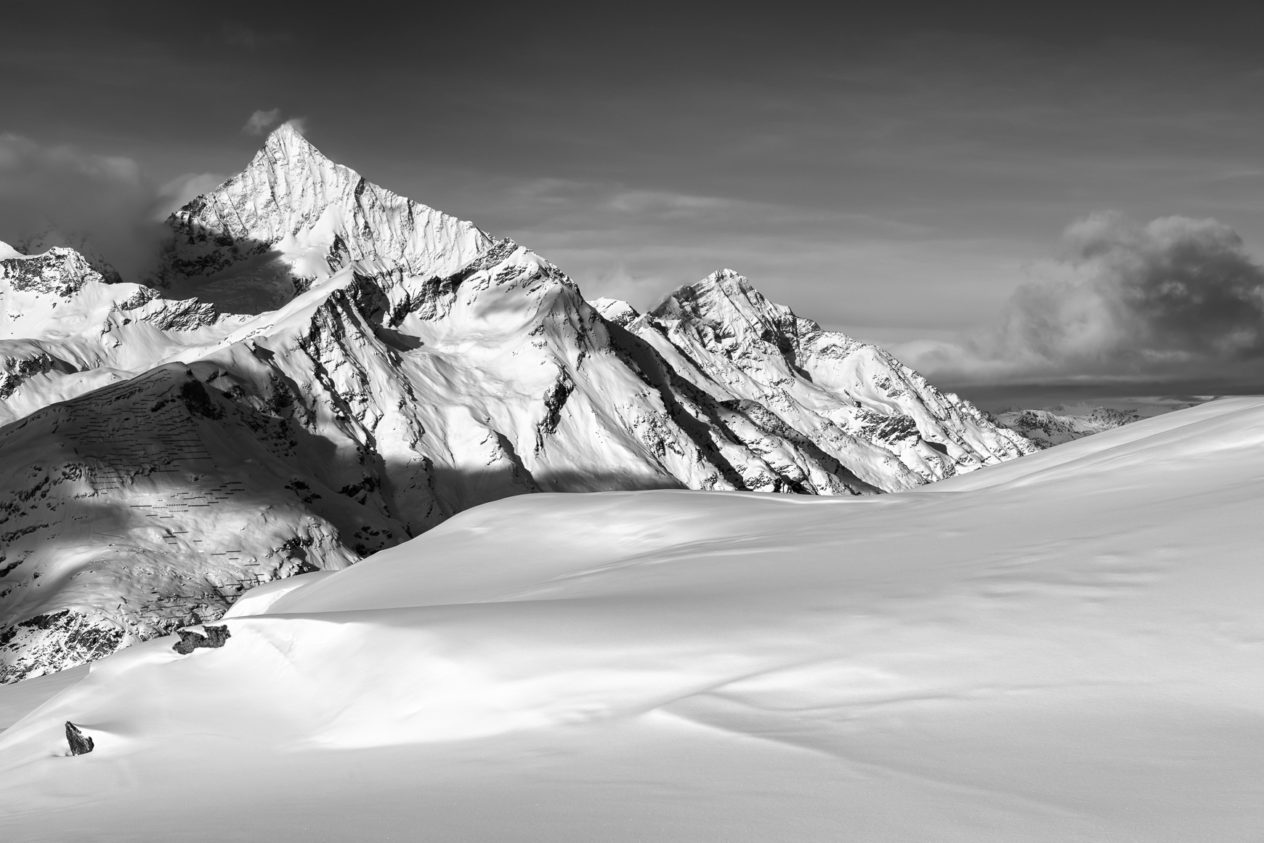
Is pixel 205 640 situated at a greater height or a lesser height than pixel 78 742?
greater

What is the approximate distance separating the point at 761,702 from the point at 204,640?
11111mm

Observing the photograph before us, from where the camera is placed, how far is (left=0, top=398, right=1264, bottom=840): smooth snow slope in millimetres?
10000

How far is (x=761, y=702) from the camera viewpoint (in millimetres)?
13234

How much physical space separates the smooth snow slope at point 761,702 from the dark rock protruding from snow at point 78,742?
182 millimetres

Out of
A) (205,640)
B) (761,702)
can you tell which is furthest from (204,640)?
(761,702)

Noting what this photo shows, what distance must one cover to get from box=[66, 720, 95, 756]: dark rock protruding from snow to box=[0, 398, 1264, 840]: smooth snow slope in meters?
0.18

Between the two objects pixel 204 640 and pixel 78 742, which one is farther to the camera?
pixel 204 640

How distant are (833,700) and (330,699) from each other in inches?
283

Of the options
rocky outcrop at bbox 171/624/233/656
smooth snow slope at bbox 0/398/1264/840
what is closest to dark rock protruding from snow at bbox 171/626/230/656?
rocky outcrop at bbox 171/624/233/656

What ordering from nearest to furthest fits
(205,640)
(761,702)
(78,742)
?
1. (761,702)
2. (78,742)
3. (205,640)

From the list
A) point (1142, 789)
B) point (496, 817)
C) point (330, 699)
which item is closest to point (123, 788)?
point (330, 699)

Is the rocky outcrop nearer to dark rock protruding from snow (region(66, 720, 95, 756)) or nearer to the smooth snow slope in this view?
the smooth snow slope

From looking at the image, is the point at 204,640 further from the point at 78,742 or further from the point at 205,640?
the point at 78,742

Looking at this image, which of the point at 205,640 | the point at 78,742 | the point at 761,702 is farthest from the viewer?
the point at 205,640
